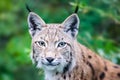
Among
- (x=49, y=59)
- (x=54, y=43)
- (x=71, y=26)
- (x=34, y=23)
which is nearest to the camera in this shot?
(x=49, y=59)

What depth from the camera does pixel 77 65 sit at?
1323 cm

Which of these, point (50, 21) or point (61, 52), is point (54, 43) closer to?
point (61, 52)

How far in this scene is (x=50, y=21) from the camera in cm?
1714

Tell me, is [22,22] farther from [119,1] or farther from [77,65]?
[77,65]

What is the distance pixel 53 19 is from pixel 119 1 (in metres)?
2.56

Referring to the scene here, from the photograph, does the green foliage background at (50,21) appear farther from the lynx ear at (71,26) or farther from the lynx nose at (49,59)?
the lynx nose at (49,59)

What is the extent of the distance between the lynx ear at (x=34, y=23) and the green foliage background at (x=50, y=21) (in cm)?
105

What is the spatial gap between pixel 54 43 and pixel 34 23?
573 mm

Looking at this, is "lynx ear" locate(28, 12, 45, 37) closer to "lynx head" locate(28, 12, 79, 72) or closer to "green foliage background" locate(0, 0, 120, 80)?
"lynx head" locate(28, 12, 79, 72)

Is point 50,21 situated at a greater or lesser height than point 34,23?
greater

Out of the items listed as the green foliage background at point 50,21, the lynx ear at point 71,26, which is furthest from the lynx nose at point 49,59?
the green foliage background at point 50,21

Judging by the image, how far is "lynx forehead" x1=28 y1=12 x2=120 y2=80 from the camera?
12.8 meters

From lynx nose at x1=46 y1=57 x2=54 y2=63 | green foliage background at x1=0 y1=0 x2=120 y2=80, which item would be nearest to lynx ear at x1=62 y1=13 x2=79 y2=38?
lynx nose at x1=46 y1=57 x2=54 y2=63

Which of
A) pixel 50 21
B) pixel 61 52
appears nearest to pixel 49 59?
pixel 61 52
